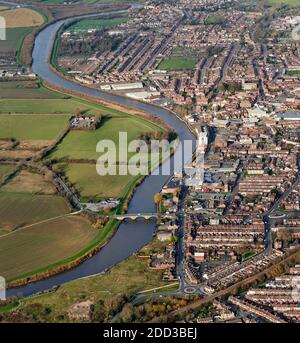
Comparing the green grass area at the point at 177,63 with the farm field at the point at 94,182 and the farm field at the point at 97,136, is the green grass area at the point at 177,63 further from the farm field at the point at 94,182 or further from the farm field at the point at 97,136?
the farm field at the point at 94,182

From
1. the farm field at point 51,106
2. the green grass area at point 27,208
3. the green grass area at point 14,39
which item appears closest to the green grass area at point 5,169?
the green grass area at point 27,208

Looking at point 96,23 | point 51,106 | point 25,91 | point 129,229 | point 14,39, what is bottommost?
point 129,229

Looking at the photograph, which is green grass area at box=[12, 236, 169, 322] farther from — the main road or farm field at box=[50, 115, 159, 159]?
farm field at box=[50, 115, 159, 159]

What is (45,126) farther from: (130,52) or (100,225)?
(130,52)

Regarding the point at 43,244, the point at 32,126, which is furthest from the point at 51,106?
the point at 43,244

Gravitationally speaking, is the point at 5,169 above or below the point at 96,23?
below

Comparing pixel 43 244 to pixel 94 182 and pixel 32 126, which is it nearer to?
pixel 94 182
